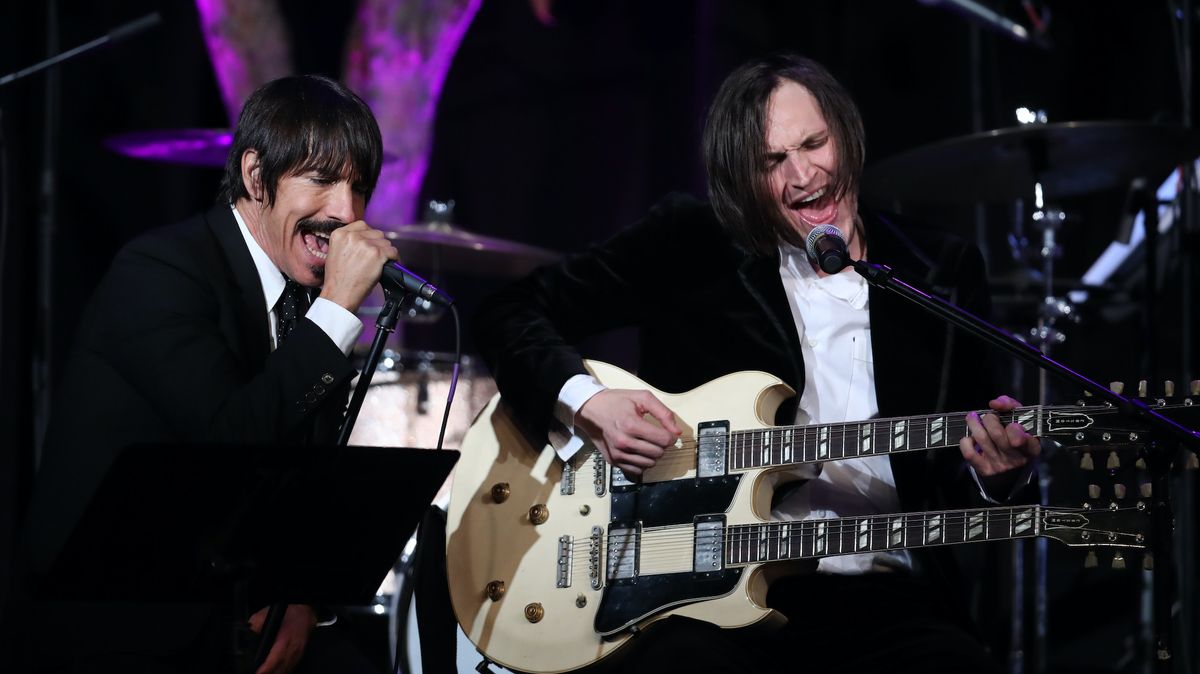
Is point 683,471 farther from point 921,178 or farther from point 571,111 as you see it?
point 571,111

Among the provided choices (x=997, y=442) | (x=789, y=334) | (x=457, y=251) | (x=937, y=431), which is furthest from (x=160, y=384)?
(x=457, y=251)

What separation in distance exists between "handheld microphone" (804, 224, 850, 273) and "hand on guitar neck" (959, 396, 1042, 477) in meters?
0.44

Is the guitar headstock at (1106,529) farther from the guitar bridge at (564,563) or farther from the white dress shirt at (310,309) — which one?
the white dress shirt at (310,309)

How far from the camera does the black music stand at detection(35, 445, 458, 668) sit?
1.79 meters

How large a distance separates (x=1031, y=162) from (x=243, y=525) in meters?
2.73

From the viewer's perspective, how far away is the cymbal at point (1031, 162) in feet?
11.4

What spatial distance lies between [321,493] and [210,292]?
0.61 m

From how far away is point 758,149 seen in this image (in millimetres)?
2900

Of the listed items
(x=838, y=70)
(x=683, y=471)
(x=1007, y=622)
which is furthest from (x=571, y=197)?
(x=683, y=471)

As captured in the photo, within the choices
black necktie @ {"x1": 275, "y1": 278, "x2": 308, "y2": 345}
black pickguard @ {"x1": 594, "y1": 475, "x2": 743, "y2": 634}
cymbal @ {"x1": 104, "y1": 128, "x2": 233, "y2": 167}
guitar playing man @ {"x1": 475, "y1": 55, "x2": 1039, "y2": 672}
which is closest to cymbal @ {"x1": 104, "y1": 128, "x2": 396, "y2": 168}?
cymbal @ {"x1": 104, "y1": 128, "x2": 233, "y2": 167}

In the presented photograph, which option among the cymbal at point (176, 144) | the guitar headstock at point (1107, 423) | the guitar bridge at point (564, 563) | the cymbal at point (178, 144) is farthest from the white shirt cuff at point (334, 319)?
the cymbal at point (176, 144)

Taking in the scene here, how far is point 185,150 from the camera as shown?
3.86m

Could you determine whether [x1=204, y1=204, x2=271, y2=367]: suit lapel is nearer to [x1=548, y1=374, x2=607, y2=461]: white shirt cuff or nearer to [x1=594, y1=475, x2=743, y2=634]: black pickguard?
Result: [x1=548, y1=374, x2=607, y2=461]: white shirt cuff

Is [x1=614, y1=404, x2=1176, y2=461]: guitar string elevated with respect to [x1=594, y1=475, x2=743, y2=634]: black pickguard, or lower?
elevated
